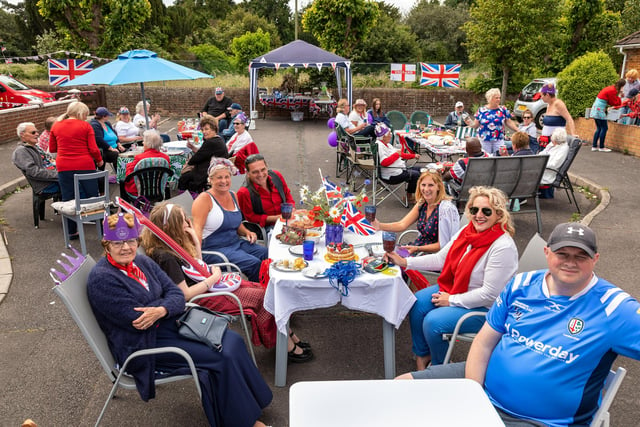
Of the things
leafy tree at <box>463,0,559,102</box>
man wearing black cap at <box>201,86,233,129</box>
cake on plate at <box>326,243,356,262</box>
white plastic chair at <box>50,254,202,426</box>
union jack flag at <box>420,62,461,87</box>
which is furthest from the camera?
union jack flag at <box>420,62,461,87</box>

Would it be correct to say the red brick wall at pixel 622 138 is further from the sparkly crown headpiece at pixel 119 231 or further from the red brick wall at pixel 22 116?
the red brick wall at pixel 22 116

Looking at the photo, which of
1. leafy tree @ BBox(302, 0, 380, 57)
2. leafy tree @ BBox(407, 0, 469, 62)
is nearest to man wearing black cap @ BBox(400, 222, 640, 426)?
leafy tree @ BBox(302, 0, 380, 57)

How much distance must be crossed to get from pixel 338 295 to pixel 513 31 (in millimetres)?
16101

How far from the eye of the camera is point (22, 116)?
13297 millimetres

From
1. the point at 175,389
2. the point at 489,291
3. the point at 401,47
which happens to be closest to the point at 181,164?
the point at 175,389

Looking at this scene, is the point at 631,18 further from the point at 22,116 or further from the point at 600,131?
the point at 22,116

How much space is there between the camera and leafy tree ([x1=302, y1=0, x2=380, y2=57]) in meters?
19.6

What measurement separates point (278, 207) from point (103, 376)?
2283mm

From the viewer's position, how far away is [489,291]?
311 cm

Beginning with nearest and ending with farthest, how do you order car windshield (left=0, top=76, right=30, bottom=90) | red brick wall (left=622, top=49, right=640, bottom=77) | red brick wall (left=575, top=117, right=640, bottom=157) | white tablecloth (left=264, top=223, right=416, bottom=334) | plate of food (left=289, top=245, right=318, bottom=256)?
white tablecloth (left=264, top=223, right=416, bottom=334), plate of food (left=289, top=245, right=318, bottom=256), red brick wall (left=575, top=117, right=640, bottom=157), red brick wall (left=622, top=49, right=640, bottom=77), car windshield (left=0, top=76, right=30, bottom=90)

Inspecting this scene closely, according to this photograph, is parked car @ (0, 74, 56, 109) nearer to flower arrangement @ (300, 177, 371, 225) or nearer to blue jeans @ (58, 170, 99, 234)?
blue jeans @ (58, 170, 99, 234)

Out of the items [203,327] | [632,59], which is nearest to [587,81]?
[632,59]

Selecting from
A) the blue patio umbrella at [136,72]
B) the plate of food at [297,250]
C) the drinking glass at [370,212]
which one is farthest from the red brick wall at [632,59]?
the plate of food at [297,250]

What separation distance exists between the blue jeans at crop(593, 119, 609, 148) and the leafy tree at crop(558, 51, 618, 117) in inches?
71.6
